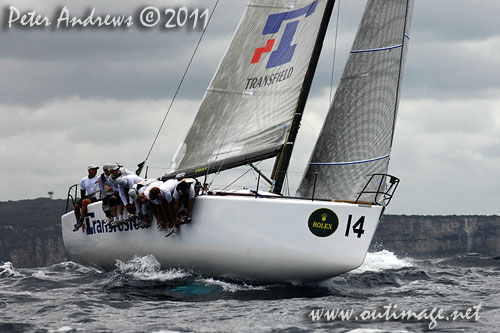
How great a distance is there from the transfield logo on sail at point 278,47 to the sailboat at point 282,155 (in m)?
0.02

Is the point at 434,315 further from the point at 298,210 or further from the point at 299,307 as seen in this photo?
the point at 298,210

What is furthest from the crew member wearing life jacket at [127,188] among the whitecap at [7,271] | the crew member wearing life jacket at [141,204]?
the whitecap at [7,271]

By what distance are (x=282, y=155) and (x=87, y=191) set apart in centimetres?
415

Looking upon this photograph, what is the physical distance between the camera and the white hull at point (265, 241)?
1286 cm

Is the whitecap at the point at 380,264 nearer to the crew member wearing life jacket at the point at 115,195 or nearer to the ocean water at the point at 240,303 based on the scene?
the ocean water at the point at 240,303

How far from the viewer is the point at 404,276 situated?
54.0 ft

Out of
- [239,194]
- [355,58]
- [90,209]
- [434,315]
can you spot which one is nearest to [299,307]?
[434,315]

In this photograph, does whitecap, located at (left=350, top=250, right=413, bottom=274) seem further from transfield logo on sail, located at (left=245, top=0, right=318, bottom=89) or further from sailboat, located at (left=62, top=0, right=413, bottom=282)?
→ transfield logo on sail, located at (left=245, top=0, right=318, bottom=89)

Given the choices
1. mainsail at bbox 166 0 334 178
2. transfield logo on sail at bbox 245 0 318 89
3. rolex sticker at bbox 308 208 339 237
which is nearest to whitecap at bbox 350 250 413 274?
mainsail at bbox 166 0 334 178

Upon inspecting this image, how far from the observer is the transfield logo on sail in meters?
15.5

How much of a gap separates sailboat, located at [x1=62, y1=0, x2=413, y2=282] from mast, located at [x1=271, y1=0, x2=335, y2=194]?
0.02 m

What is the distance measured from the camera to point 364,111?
16594 mm

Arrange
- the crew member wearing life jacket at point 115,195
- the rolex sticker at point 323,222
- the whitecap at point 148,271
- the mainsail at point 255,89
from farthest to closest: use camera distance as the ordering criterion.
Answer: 1. the mainsail at point 255,89
2. the crew member wearing life jacket at point 115,195
3. the whitecap at point 148,271
4. the rolex sticker at point 323,222

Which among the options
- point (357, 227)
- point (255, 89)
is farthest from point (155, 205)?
point (357, 227)
